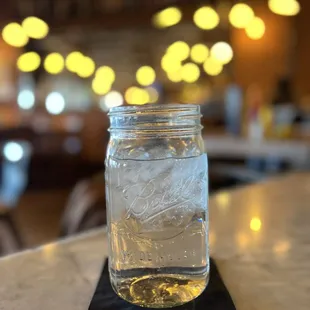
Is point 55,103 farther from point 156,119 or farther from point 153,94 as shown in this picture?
point 156,119

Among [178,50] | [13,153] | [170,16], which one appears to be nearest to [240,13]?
[170,16]

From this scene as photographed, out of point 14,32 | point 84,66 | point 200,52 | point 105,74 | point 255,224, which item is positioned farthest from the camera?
point 105,74

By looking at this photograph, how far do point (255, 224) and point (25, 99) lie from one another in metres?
6.17

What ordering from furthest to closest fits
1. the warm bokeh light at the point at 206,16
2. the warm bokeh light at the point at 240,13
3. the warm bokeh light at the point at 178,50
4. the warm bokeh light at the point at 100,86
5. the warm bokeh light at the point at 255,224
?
1. the warm bokeh light at the point at 100,86
2. the warm bokeh light at the point at 178,50
3. the warm bokeh light at the point at 206,16
4. the warm bokeh light at the point at 240,13
5. the warm bokeh light at the point at 255,224

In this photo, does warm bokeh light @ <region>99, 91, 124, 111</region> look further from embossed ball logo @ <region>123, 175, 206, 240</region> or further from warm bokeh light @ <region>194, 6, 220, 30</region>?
embossed ball logo @ <region>123, 175, 206, 240</region>

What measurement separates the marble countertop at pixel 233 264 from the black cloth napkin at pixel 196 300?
13mm

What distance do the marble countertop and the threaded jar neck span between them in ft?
0.65

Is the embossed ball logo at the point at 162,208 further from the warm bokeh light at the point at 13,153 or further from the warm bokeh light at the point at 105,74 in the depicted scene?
the warm bokeh light at the point at 105,74

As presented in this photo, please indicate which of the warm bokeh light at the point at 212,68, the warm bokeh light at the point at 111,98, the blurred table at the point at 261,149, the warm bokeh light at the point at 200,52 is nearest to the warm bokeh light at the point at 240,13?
the blurred table at the point at 261,149

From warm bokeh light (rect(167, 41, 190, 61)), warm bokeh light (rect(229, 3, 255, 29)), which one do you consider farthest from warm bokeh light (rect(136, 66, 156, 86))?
warm bokeh light (rect(229, 3, 255, 29))

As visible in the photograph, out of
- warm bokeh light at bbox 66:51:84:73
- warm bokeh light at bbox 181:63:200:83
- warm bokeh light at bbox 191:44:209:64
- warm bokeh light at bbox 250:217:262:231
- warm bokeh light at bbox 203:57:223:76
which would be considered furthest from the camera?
warm bokeh light at bbox 203:57:223:76

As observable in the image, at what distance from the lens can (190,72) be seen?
6.03 meters

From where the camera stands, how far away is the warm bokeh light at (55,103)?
6.38 meters

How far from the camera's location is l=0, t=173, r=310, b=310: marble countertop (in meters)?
0.50
